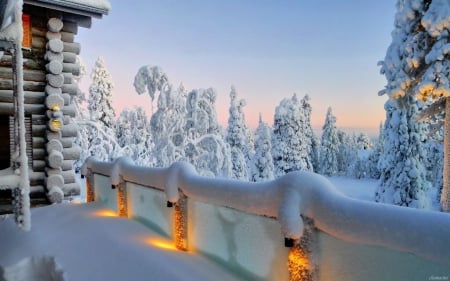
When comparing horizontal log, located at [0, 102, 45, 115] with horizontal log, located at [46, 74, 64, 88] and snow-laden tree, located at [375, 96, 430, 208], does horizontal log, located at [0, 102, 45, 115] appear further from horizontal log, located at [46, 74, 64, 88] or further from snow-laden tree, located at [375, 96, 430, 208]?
snow-laden tree, located at [375, 96, 430, 208]

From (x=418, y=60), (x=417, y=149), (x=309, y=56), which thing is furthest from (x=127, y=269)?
(x=309, y=56)

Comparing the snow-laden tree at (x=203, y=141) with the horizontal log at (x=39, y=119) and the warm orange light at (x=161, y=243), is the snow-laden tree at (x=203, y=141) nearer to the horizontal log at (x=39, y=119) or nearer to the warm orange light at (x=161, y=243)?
the horizontal log at (x=39, y=119)

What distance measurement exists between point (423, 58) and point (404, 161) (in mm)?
8834

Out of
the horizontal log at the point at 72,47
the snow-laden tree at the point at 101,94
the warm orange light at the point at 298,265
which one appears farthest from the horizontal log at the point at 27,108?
the snow-laden tree at the point at 101,94

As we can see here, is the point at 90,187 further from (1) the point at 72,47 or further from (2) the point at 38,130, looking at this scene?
(1) the point at 72,47

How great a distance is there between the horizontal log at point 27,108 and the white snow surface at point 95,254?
9.07 feet

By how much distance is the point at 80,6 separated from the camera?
8812 mm

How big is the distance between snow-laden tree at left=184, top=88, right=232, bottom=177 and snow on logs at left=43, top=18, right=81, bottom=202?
31.3ft

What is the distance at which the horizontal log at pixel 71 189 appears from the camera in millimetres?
9453

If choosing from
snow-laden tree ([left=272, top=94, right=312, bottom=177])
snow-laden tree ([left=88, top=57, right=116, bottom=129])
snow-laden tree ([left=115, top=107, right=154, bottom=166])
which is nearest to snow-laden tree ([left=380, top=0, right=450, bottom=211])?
snow-laden tree ([left=115, top=107, right=154, bottom=166])

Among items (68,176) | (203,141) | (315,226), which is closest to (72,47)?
(68,176)

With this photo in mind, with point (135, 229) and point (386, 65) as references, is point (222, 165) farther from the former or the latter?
point (135, 229)

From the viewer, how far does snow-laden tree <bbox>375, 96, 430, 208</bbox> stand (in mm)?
17453

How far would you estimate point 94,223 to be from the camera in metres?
7.15
